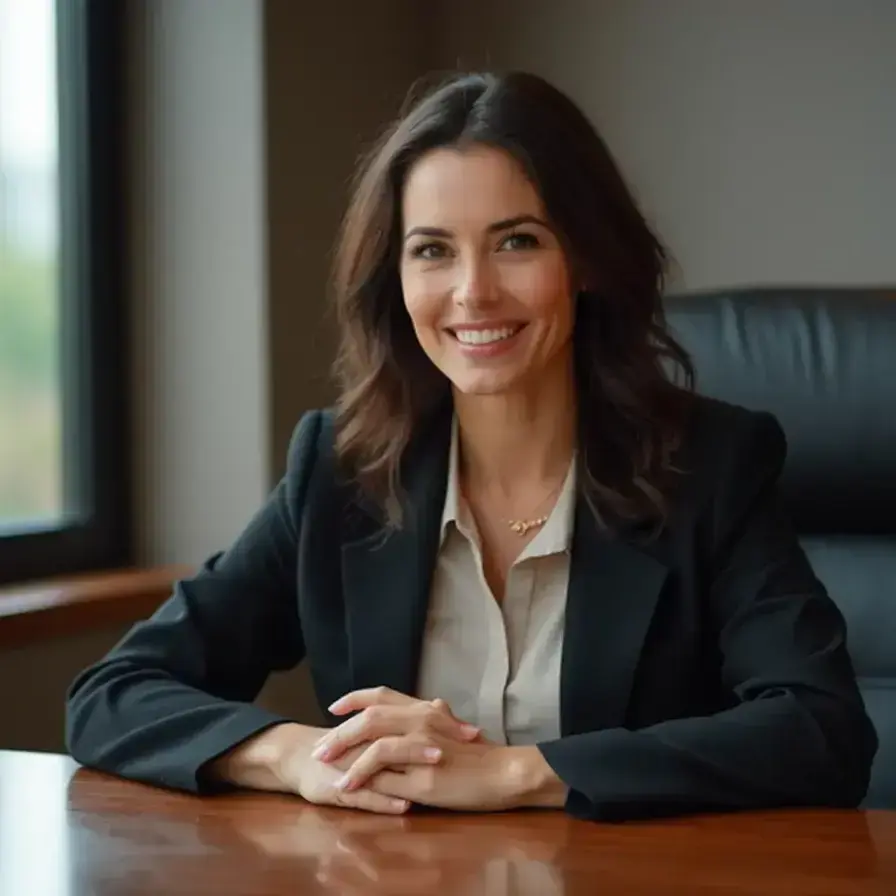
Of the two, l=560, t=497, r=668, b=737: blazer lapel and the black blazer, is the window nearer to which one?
the black blazer

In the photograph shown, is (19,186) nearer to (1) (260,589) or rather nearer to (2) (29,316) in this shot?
(2) (29,316)

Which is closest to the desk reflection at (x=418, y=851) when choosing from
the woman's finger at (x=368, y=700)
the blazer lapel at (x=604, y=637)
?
the woman's finger at (x=368, y=700)

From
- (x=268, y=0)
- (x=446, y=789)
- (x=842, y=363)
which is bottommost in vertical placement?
(x=446, y=789)

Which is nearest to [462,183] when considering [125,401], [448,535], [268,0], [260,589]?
[448,535]

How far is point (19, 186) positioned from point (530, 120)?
1.13 meters

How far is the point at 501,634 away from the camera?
56.4 inches

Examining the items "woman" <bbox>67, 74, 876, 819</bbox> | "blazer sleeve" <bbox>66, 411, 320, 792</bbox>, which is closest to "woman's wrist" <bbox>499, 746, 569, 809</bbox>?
"woman" <bbox>67, 74, 876, 819</bbox>

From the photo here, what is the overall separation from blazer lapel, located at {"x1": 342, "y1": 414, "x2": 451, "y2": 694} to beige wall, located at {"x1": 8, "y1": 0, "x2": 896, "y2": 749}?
87 centimetres

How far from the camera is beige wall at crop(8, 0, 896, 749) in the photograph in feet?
7.50

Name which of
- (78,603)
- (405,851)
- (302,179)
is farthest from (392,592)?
(302,179)

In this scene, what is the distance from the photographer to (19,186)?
7.36ft

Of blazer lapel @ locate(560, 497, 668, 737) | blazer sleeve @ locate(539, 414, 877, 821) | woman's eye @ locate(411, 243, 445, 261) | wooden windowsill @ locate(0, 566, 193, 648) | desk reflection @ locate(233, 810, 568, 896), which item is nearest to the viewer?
desk reflection @ locate(233, 810, 568, 896)

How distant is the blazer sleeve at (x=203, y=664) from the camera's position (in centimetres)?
123

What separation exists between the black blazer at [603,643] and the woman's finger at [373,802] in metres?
0.13
